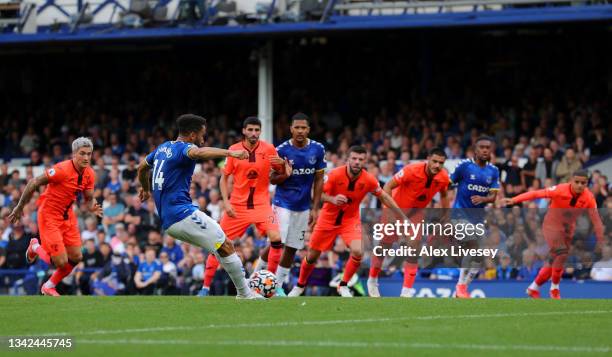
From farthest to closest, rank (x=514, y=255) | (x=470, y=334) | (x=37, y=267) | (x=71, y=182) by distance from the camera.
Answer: (x=37, y=267) → (x=514, y=255) → (x=71, y=182) → (x=470, y=334)

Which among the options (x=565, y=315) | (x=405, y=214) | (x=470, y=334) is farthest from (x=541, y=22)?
(x=470, y=334)

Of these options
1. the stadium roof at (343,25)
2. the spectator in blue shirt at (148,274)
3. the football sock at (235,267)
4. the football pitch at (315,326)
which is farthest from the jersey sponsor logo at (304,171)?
the stadium roof at (343,25)

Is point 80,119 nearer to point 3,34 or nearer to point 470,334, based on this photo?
point 3,34

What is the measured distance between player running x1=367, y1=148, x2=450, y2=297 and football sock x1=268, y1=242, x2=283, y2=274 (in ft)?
5.47

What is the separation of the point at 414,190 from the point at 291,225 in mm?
2013

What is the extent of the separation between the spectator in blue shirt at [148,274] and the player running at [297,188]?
19.3 feet

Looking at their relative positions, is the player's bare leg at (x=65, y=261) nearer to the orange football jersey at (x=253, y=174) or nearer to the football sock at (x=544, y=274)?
the orange football jersey at (x=253, y=174)

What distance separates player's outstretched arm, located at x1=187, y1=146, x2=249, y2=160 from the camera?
42.8 ft

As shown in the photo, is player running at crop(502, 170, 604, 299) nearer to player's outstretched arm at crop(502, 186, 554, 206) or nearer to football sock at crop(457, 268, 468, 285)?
player's outstretched arm at crop(502, 186, 554, 206)

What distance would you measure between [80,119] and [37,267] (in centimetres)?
831

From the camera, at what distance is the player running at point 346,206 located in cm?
1783

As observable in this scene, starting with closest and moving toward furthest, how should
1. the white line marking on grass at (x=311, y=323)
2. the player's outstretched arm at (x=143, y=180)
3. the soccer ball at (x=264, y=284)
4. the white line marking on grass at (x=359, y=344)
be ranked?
1. the white line marking on grass at (x=359, y=344)
2. the white line marking on grass at (x=311, y=323)
3. the player's outstretched arm at (x=143, y=180)
4. the soccer ball at (x=264, y=284)

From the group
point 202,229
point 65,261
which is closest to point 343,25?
point 65,261

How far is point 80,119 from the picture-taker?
32.9m
